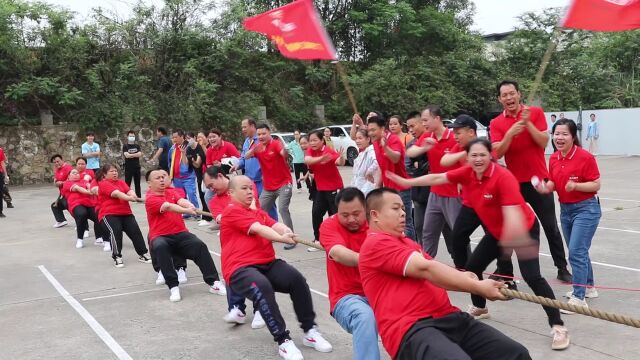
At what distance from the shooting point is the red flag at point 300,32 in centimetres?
536

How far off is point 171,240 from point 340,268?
9.35 ft

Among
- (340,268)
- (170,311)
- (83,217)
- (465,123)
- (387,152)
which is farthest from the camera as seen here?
(83,217)

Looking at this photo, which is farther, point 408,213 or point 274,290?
point 408,213

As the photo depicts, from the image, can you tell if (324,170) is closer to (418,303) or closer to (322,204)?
(322,204)

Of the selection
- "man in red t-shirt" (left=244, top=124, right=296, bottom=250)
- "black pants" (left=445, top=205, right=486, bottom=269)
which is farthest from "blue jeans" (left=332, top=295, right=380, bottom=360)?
"man in red t-shirt" (left=244, top=124, right=296, bottom=250)

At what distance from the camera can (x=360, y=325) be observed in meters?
3.66

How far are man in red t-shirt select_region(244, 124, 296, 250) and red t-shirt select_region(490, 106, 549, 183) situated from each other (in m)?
3.73

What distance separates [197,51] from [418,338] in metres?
21.2

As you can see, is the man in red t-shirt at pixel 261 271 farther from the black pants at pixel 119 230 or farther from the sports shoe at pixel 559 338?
the black pants at pixel 119 230

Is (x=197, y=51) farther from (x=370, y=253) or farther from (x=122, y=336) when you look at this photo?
(x=370, y=253)

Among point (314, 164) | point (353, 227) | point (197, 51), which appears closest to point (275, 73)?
point (197, 51)

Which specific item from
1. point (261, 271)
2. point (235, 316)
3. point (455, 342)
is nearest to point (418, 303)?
point (455, 342)

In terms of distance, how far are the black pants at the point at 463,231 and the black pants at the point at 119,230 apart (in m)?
4.40

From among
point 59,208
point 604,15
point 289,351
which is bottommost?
point 289,351
